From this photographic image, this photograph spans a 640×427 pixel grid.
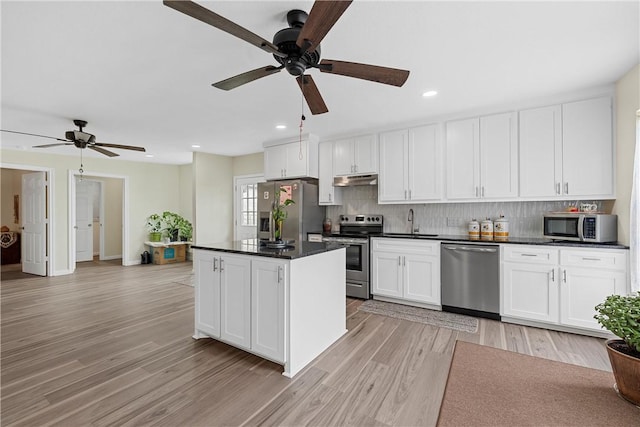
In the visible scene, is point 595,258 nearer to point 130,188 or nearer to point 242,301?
point 242,301

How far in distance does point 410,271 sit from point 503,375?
5.58 ft

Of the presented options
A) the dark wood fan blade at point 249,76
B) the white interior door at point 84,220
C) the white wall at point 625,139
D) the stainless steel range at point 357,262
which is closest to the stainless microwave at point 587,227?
the white wall at point 625,139

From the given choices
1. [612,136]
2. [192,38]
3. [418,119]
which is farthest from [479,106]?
[192,38]

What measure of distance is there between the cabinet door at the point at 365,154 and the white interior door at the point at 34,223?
20.7 feet

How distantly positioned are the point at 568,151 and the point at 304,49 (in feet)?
10.3

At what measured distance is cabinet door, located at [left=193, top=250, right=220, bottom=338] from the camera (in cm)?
275

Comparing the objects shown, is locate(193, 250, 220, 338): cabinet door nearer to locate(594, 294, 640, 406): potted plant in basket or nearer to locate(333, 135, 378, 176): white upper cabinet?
locate(333, 135, 378, 176): white upper cabinet

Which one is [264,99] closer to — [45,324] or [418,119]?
[418,119]

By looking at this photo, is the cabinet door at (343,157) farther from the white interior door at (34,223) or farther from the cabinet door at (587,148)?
the white interior door at (34,223)

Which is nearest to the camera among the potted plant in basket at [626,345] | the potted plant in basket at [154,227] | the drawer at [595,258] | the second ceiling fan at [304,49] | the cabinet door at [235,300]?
the second ceiling fan at [304,49]

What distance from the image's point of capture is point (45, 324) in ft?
10.9

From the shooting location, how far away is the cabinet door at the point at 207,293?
9.01ft

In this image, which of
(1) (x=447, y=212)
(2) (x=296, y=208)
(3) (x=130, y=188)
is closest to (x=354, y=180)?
(2) (x=296, y=208)

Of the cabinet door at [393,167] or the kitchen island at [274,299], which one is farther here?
the cabinet door at [393,167]
